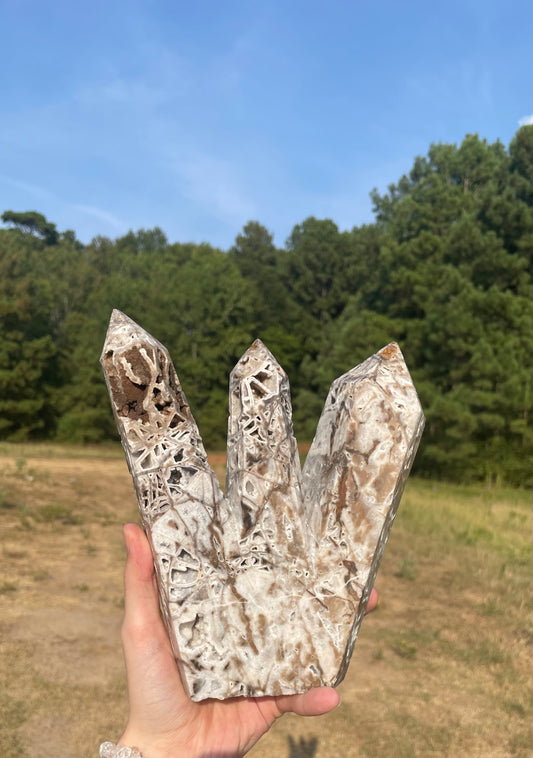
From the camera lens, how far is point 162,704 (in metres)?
2.11

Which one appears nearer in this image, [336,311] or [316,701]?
[316,701]

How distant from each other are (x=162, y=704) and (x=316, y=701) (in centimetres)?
57

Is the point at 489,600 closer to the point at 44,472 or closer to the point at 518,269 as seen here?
the point at 44,472

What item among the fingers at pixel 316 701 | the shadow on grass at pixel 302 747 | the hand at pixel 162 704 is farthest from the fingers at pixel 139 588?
the shadow on grass at pixel 302 747

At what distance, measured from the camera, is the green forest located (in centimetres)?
1404

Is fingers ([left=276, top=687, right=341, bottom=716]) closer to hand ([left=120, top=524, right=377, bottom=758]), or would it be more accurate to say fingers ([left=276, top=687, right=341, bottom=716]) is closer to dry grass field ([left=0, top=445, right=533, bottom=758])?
hand ([left=120, top=524, right=377, bottom=758])

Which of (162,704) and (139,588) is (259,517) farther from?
(162,704)

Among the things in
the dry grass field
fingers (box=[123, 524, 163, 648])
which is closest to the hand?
fingers (box=[123, 524, 163, 648])

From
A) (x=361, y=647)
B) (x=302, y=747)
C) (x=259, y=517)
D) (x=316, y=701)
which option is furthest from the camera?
(x=361, y=647)

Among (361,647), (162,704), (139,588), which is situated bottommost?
(361,647)

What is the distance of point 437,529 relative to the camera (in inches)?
377

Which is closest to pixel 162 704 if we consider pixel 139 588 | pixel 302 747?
pixel 139 588

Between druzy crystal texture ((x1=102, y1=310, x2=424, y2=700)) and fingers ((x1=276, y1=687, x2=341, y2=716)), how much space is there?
0.06 metres

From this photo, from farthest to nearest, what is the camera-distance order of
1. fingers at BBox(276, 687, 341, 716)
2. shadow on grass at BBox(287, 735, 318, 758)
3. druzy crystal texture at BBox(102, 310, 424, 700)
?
shadow on grass at BBox(287, 735, 318, 758) < druzy crystal texture at BBox(102, 310, 424, 700) < fingers at BBox(276, 687, 341, 716)
